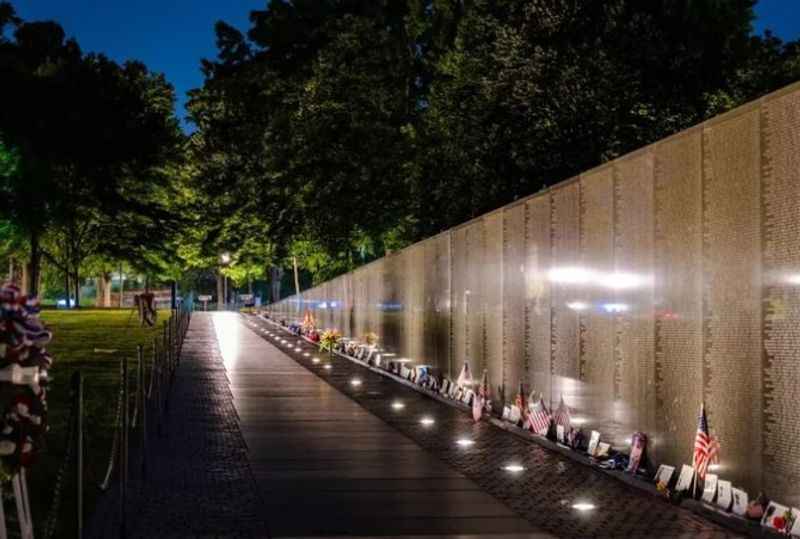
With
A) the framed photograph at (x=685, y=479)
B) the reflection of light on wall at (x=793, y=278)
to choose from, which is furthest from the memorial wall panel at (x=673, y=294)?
the framed photograph at (x=685, y=479)

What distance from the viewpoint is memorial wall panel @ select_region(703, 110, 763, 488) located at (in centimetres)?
1045

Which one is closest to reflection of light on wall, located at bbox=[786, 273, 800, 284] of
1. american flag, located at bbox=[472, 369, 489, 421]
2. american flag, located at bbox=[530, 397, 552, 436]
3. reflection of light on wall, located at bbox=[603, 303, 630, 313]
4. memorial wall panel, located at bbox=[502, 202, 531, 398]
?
reflection of light on wall, located at bbox=[603, 303, 630, 313]

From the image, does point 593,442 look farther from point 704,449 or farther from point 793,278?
point 793,278

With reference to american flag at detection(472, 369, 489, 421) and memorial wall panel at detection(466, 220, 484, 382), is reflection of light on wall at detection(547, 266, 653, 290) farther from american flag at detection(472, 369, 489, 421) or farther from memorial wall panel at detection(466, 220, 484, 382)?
memorial wall panel at detection(466, 220, 484, 382)

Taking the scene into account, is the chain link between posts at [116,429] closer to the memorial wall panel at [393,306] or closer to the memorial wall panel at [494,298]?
the memorial wall panel at [494,298]

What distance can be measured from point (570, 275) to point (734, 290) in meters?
5.27

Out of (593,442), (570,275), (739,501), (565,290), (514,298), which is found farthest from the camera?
(514,298)

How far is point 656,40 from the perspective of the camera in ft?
86.0

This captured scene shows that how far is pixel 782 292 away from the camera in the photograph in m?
9.90

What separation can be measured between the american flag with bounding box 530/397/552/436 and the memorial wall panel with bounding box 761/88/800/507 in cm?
644

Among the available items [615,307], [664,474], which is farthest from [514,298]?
[664,474]

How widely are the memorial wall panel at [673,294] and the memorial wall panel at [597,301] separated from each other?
0.03 m

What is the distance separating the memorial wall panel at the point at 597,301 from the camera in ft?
47.2

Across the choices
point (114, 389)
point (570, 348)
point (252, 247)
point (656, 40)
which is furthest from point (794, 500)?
point (252, 247)
